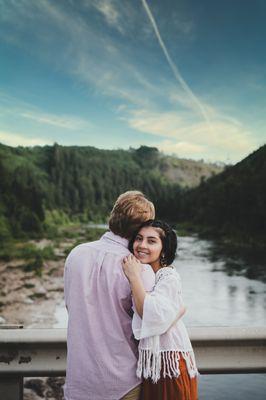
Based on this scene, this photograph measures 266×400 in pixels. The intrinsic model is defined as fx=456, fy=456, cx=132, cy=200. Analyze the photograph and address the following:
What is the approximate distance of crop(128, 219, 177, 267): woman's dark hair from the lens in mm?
1701

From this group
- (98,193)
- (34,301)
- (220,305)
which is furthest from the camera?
(98,193)

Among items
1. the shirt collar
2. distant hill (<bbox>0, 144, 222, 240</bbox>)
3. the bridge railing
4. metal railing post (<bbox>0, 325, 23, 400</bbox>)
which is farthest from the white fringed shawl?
distant hill (<bbox>0, 144, 222, 240</bbox>)

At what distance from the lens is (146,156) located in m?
141

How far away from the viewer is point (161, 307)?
154 cm

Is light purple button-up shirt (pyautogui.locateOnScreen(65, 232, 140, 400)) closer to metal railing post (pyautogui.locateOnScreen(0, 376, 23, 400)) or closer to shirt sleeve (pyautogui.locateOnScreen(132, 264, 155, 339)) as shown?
shirt sleeve (pyautogui.locateOnScreen(132, 264, 155, 339))

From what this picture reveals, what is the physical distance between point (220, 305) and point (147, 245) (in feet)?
46.8

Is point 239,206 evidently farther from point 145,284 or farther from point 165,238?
point 145,284

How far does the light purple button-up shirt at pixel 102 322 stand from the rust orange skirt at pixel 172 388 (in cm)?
5

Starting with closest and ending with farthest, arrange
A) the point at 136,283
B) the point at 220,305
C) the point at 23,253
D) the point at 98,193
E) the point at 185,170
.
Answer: the point at 136,283 < the point at 220,305 < the point at 23,253 < the point at 98,193 < the point at 185,170

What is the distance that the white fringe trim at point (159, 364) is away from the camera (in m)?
1.57

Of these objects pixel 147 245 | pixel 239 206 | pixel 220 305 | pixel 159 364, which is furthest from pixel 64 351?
pixel 239 206

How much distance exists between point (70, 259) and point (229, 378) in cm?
317

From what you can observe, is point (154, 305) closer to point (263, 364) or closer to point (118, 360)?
point (118, 360)

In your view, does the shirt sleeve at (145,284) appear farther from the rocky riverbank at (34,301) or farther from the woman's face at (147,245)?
the rocky riverbank at (34,301)
